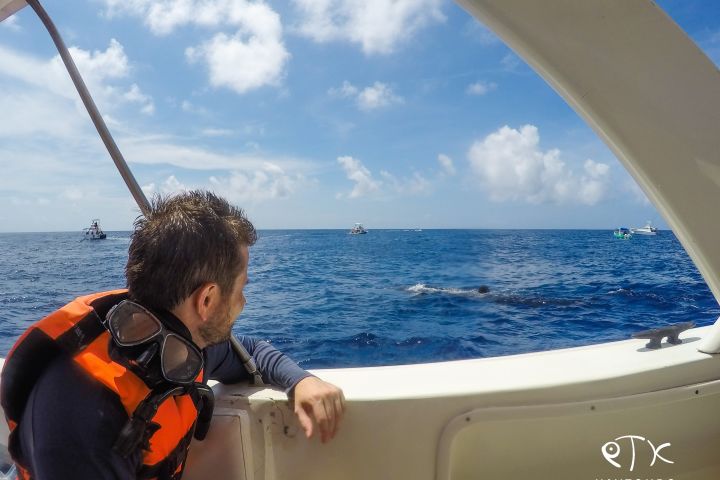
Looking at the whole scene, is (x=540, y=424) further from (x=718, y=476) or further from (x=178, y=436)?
(x=178, y=436)

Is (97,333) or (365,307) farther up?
(97,333)

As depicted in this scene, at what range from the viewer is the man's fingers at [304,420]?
114 cm

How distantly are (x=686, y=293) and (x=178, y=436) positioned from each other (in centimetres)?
1623

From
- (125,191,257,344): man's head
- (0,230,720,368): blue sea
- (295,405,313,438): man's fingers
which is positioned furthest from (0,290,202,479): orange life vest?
(0,230,720,368): blue sea

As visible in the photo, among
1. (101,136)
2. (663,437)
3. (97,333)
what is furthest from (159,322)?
(663,437)

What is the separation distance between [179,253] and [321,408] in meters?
0.57

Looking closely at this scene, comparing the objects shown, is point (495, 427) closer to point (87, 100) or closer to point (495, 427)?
point (495, 427)

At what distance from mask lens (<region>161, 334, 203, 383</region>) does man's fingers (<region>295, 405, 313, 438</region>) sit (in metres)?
0.38

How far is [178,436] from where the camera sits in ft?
3.04

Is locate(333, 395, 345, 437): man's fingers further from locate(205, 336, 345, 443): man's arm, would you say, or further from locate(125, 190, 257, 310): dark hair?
locate(125, 190, 257, 310): dark hair

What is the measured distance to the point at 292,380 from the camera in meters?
1.24

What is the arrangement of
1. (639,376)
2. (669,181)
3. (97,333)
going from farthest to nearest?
(639,376) → (669,181) → (97,333)

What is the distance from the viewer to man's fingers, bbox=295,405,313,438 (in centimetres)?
114

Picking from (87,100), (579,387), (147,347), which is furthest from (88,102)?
(579,387)
